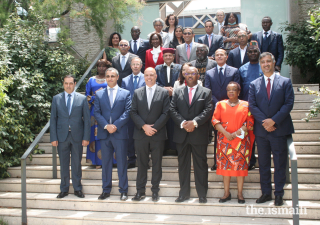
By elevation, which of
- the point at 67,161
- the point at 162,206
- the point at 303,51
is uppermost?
the point at 303,51

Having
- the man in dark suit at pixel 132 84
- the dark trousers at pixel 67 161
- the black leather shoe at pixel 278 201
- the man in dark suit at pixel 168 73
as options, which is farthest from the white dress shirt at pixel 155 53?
the black leather shoe at pixel 278 201

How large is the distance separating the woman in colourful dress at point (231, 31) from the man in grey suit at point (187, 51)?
0.89m

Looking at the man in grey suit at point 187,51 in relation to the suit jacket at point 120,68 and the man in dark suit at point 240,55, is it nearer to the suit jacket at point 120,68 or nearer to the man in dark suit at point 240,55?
the man in dark suit at point 240,55

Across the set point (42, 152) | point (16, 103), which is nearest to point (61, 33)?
point (16, 103)

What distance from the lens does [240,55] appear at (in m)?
5.98

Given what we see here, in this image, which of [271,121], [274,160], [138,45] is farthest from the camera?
[138,45]

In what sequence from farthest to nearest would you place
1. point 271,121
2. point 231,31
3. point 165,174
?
point 231,31 < point 165,174 < point 271,121

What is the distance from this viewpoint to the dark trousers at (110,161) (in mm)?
4984

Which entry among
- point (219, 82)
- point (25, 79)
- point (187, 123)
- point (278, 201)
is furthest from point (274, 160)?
point (25, 79)

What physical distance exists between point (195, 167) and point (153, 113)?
3.43 ft

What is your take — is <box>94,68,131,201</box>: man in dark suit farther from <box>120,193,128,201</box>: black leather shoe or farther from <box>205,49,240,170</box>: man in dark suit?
<box>205,49,240,170</box>: man in dark suit

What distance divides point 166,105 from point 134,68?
3.64ft

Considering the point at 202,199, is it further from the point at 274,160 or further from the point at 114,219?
the point at 114,219

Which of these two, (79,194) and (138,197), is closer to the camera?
(138,197)
